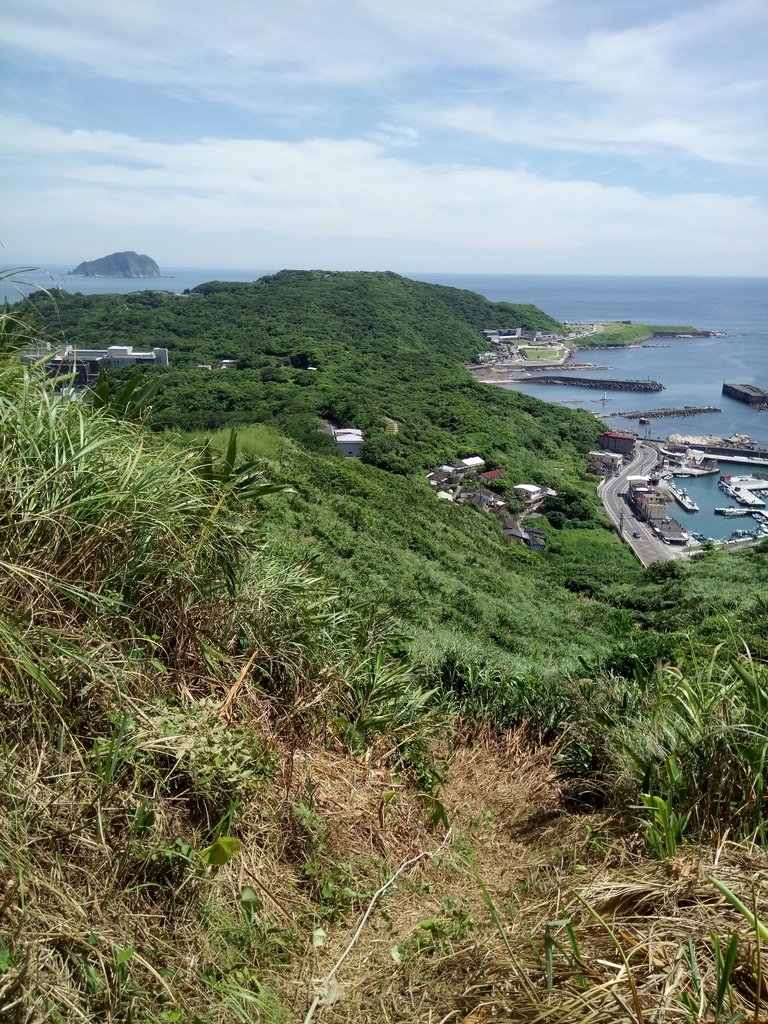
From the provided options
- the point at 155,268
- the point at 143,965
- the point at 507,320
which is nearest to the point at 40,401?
the point at 143,965

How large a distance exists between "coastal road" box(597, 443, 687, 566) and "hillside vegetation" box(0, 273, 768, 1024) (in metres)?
16.3

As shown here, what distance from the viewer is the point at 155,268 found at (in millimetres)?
102312

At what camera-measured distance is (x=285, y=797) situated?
7.00ft

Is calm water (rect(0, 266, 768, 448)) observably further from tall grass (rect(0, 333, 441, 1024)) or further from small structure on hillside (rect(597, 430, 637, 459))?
small structure on hillside (rect(597, 430, 637, 459))

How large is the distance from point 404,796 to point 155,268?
4383 inches

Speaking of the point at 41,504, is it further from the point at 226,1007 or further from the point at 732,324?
the point at 732,324

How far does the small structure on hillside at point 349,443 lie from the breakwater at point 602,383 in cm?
2734

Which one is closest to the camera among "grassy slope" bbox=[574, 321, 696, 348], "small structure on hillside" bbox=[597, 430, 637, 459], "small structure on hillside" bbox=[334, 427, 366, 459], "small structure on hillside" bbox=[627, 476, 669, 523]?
"small structure on hillside" bbox=[334, 427, 366, 459]

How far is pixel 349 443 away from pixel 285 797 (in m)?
21.2

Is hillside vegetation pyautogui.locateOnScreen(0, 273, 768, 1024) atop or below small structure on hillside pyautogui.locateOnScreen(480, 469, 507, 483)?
atop

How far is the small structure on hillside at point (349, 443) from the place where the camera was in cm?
2278

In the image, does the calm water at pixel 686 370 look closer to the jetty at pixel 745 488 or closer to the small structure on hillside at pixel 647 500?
the jetty at pixel 745 488

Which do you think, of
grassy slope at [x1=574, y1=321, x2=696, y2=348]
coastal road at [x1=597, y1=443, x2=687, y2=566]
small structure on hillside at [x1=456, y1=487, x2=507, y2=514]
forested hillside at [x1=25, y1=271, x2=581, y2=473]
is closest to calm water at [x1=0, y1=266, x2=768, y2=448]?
grassy slope at [x1=574, y1=321, x2=696, y2=348]

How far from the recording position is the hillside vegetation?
134cm
